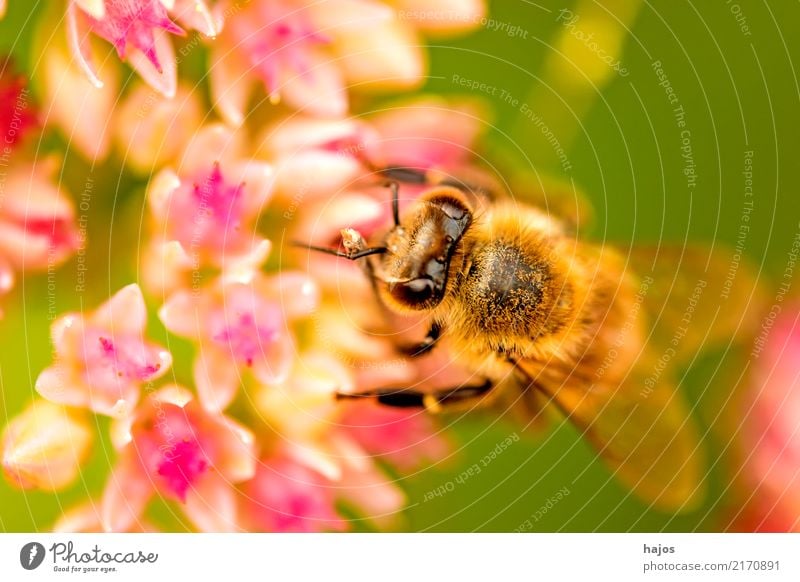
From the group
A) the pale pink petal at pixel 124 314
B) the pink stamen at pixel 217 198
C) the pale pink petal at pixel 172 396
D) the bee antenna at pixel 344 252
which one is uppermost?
the pink stamen at pixel 217 198

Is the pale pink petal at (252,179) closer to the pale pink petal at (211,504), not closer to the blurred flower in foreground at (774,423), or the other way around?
the pale pink petal at (211,504)

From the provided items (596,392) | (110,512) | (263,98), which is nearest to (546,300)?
(596,392)

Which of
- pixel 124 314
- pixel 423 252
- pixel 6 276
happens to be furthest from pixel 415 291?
pixel 6 276

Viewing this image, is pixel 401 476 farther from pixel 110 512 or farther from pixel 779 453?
pixel 779 453

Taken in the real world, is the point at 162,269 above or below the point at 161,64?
below

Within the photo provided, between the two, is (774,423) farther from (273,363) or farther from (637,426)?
(273,363)

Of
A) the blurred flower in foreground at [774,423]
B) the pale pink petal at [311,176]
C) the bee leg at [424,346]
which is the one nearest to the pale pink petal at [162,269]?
the pale pink petal at [311,176]
